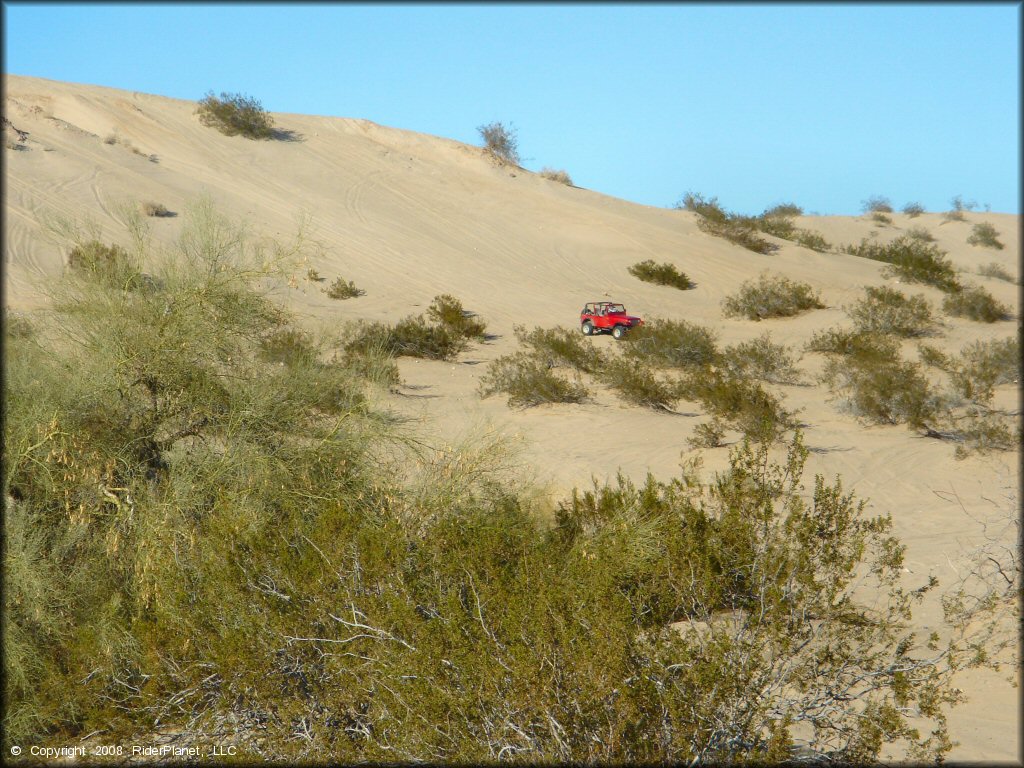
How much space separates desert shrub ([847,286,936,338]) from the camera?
23.8 metres

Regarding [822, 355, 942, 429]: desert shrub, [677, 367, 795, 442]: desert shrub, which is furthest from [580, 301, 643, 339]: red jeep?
[822, 355, 942, 429]: desert shrub

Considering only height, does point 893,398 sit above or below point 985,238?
below

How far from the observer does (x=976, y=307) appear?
1035 inches

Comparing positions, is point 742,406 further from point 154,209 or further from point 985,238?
point 985,238

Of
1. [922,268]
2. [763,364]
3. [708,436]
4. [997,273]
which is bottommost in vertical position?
[708,436]

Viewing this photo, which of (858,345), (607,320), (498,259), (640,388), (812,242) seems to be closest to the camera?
(640,388)

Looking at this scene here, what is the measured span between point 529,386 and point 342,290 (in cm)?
1051

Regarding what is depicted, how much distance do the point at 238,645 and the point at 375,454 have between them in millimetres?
2880

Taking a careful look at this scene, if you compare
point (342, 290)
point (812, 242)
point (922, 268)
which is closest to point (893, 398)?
point (342, 290)

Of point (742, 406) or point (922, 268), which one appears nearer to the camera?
point (742, 406)

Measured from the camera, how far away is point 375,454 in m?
8.11

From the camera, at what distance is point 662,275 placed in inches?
1240

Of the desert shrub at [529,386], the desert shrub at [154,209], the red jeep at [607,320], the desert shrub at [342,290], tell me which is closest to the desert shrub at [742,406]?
the desert shrub at [529,386]

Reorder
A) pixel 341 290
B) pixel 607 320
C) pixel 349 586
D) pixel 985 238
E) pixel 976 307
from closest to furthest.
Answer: pixel 349 586 → pixel 607 320 → pixel 341 290 → pixel 976 307 → pixel 985 238
